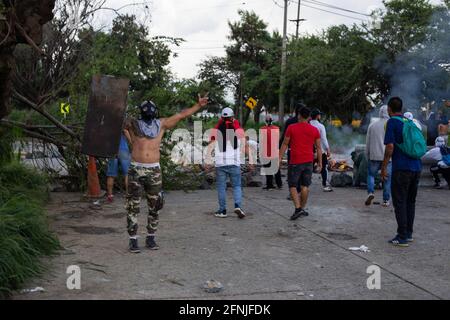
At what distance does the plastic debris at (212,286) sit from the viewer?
489 cm

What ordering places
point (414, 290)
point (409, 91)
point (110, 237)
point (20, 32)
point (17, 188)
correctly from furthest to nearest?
point (409, 91)
point (17, 188)
point (110, 237)
point (20, 32)
point (414, 290)

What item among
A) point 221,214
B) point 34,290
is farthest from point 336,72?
point 34,290

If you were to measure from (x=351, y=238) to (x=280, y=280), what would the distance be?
2292mm

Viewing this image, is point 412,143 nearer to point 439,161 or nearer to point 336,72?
point 439,161

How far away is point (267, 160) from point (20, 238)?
7359 millimetres

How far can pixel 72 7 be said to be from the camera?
31.2ft

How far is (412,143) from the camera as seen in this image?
6.75 metres

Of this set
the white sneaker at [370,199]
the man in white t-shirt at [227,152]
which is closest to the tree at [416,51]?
the white sneaker at [370,199]

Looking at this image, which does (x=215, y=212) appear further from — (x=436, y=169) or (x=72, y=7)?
(x=436, y=169)

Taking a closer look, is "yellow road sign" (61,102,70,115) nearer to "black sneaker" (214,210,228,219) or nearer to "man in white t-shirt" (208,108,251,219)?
"man in white t-shirt" (208,108,251,219)

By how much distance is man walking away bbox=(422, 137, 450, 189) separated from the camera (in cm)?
1231

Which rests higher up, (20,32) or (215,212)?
(20,32)
